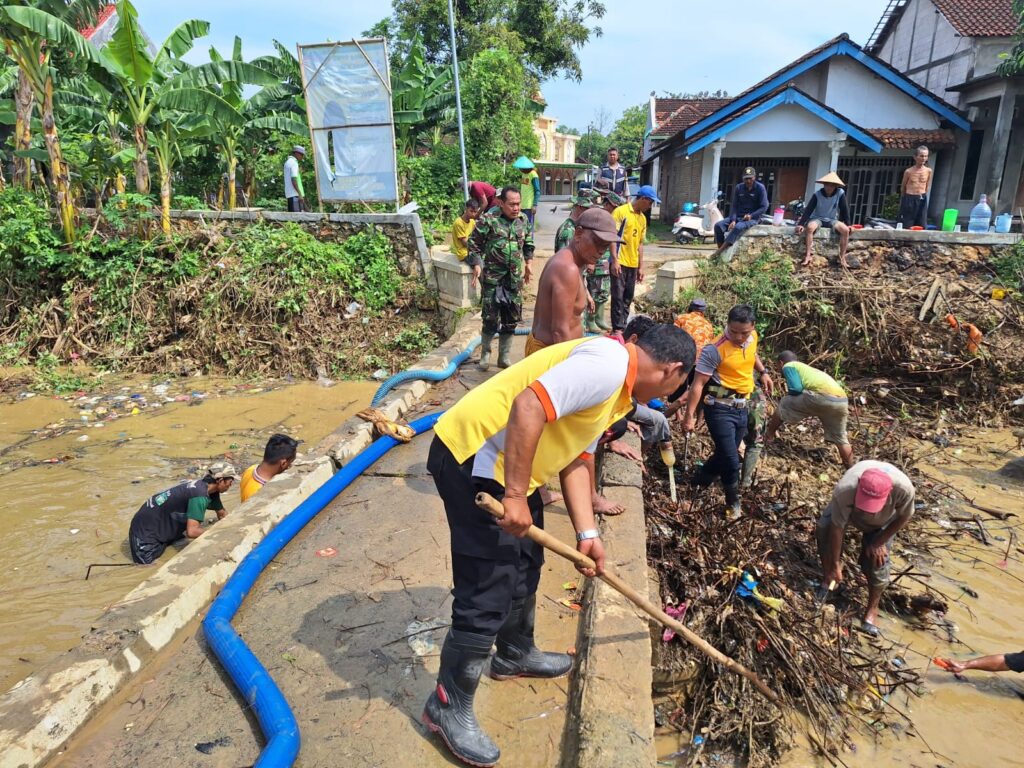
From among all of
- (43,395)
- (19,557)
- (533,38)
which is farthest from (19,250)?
(533,38)

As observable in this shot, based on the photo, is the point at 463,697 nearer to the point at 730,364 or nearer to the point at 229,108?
the point at 730,364

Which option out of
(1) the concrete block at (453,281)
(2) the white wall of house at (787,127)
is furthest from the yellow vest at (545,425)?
(2) the white wall of house at (787,127)

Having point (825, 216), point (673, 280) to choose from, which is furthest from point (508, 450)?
point (825, 216)

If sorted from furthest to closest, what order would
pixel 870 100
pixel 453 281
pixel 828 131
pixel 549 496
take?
pixel 870 100 < pixel 828 131 < pixel 453 281 < pixel 549 496

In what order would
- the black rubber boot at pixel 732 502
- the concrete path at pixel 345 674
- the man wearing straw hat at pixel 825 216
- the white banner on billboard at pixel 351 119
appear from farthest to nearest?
the white banner on billboard at pixel 351 119 < the man wearing straw hat at pixel 825 216 < the black rubber boot at pixel 732 502 < the concrete path at pixel 345 674

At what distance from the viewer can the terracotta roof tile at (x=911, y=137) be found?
51.5 feet

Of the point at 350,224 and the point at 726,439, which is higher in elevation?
the point at 350,224

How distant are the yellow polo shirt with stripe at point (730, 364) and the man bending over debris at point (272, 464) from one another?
3.16 metres

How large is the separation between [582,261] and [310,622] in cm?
274

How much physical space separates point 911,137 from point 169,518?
59.5 ft

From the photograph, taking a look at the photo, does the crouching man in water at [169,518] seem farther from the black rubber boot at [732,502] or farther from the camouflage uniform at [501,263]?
the black rubber boot at [732,502]

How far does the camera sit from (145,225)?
10.8 m

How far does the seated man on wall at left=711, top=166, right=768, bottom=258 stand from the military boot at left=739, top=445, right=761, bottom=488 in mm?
5532

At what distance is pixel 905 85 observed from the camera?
15742 millimetres
